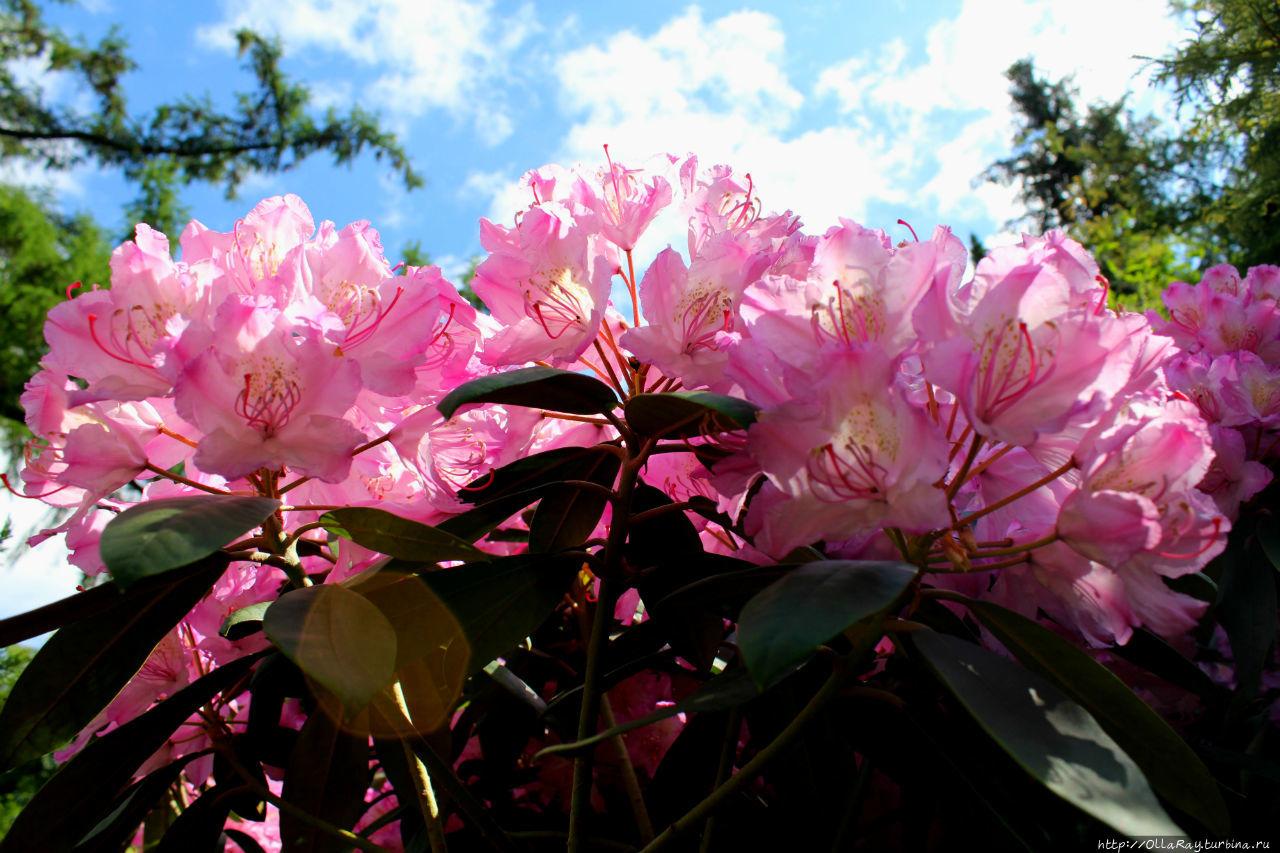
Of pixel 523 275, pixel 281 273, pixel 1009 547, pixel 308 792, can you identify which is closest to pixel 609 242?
pixel 523 275

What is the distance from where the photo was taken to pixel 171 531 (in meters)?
0.53

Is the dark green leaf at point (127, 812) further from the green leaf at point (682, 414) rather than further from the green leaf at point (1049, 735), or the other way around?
the green leaf at point (1049, 735)

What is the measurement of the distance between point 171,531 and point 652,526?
0.38 m

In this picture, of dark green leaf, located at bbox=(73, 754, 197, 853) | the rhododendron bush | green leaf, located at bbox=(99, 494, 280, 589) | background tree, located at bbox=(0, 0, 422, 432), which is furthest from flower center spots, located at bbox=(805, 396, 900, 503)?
background tree, located at bbox=(0, 0, 422, 432)

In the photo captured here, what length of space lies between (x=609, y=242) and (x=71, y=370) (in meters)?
0.46

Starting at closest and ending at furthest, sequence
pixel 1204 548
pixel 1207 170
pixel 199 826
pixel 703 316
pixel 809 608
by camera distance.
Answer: pixel 809 608 → pixel 1204 548 → pixel 703 316 → pixel 199 826 → pixel 1207 170

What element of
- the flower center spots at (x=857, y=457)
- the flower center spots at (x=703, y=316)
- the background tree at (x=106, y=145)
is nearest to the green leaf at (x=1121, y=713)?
the flower center spots at (x=857, y=457)

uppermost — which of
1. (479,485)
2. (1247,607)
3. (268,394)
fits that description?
(268,394)

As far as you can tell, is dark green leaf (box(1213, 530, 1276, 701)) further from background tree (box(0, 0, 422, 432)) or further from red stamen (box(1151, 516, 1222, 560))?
background tree (box(0, 0, 422, 432))

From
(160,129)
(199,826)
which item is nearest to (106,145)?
(160,129)

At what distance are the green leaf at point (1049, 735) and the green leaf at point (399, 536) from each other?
12.7 inches

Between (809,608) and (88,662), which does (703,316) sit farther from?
(88,662)

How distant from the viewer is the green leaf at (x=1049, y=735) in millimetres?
446

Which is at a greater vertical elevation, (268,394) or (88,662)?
(268,394)
